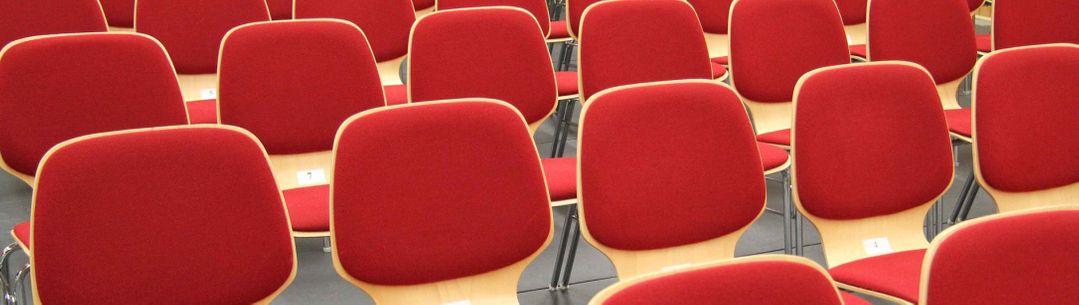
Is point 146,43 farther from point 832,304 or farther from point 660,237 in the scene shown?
point 832,304

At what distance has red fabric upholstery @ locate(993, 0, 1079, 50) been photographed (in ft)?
14.4

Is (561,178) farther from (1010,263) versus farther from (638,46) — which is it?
(1010,263)

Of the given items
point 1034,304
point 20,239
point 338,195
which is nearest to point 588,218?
point 338,195

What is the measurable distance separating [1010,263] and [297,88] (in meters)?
1.98

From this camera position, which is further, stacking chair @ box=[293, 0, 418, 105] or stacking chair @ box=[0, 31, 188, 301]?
stacking chair @ box=[293, 0, 418, 105]

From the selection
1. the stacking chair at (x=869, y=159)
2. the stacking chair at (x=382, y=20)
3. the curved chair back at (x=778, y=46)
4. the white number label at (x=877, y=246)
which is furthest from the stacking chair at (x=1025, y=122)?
the stacking chair at (x=382, y=20)

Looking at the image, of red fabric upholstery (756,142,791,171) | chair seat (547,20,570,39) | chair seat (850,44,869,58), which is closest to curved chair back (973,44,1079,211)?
red fabric upholstery (756,142,791,171)

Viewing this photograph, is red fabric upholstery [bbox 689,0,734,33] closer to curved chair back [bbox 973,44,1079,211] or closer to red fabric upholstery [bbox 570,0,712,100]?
red fabric upholstery [bbox 570,0,712,100]

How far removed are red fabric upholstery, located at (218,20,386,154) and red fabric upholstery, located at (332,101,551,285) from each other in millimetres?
846

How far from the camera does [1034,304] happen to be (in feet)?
6.01

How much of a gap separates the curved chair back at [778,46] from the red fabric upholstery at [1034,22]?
A: 0.85 m

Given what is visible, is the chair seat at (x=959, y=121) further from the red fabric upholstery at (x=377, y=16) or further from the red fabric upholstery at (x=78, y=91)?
the red fabric upholstery at (x=78, y=91)

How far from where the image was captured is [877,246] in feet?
9.61

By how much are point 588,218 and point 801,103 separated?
0.57 metres
